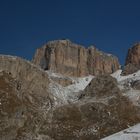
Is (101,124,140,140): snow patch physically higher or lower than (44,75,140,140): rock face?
lower

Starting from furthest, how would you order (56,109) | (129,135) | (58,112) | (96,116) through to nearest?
(56,109) < (58,112) < (96,116) < (129,135)

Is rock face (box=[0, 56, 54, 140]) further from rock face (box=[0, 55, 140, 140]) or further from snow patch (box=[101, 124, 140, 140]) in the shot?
snow patch (box=[101, 124, 140, 140])

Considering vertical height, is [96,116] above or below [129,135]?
above

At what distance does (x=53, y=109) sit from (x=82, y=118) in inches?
461

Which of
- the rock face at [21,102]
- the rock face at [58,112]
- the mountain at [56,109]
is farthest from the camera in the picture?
the mountain at [56,109]

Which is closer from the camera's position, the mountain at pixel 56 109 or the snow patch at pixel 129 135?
the snow patch at pixel 129 135

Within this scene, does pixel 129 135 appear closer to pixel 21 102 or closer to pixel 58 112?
pixel 21 102

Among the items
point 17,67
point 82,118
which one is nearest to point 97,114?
point 82,118

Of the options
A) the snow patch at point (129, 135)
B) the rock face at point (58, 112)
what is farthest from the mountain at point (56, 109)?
the snow patch at point (129, 135)

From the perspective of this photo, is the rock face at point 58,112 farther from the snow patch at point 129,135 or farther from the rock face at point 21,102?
the snow patch at point 129,135

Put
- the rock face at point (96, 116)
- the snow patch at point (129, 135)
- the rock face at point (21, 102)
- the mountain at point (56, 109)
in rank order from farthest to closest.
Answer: the rock face at point (96, 116) < the mountain at point (56, 109) < the rock face at point (21, 102) < the snow patch at point (129, 135)

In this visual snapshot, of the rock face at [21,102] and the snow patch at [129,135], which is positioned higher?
the rock face at [21,102]

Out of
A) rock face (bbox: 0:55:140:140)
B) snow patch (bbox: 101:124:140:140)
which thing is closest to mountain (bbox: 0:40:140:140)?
rock face (bbox: 0:55:140:140)

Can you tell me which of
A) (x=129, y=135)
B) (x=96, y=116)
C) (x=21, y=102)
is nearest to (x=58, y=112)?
(x=96, y=116)
